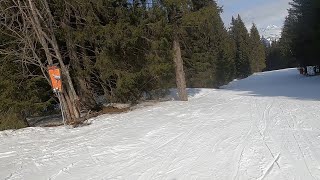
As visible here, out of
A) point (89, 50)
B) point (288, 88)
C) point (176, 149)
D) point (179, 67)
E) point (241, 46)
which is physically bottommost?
point (288, 88)

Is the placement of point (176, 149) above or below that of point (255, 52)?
below

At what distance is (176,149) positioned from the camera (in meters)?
8.87

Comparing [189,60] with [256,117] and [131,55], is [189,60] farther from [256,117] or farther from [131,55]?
[256,117]

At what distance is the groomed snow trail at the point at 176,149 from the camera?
699cm

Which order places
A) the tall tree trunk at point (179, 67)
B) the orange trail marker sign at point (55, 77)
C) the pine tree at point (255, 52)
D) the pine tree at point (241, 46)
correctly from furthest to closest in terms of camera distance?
the pine tree at point (255, 52) < the pine tree at point (241, 46) < the tall tree trunk at point (179, 67) < the orange trail marker sign at point (55, 77)

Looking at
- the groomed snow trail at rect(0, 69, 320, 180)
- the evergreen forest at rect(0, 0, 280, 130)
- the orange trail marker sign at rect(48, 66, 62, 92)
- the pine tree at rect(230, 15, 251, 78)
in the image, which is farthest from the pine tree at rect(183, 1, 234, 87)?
the pine tree at rect(230, 15, 251, 78)

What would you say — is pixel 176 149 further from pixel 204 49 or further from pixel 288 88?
pixel 204 49

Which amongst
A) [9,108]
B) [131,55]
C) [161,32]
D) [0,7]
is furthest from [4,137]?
[161,32]

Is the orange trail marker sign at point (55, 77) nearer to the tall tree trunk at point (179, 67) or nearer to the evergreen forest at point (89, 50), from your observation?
the evergreen forest at point (89, 50)

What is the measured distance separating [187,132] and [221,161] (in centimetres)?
356

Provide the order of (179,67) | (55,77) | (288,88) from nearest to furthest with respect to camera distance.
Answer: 1. (55,77)
2. (179,67)
3. (288,88)

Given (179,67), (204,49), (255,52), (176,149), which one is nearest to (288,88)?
(179,67)

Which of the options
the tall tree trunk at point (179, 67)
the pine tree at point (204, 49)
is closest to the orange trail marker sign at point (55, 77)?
the tall tree trunk at point (179, 67)

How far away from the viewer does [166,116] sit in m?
15.2
